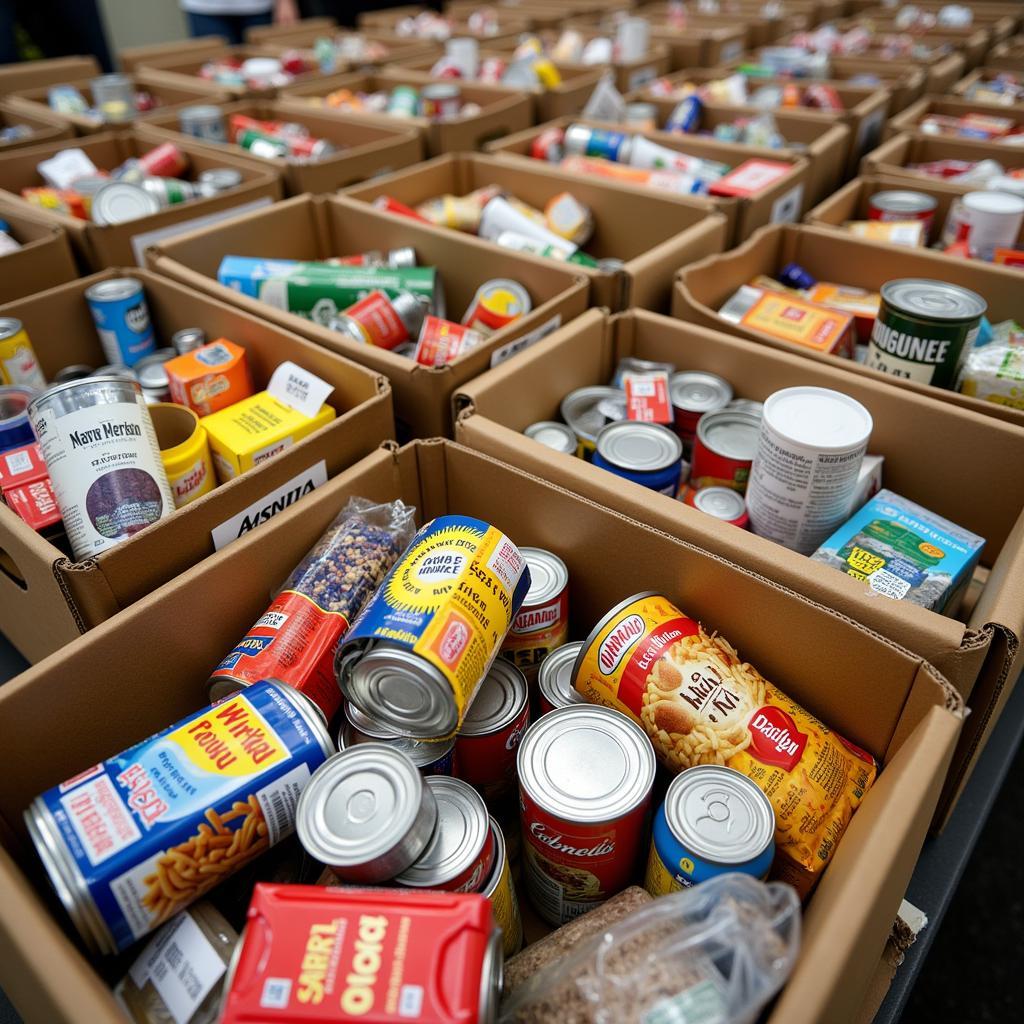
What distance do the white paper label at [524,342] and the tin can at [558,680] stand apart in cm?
48

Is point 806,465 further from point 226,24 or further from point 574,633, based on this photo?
point 226,24

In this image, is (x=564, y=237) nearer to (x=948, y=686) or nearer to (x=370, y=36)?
(x=948, y=686)

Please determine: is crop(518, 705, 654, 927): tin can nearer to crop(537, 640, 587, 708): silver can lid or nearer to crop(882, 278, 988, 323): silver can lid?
crop(537, 640, 587, 708): silver can lid

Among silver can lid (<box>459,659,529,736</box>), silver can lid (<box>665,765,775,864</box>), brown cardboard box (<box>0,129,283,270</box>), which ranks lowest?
silver can lid (<box>459,659,529,736</box>)

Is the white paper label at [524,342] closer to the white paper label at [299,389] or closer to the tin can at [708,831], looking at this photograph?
the white paper label at [299,389]

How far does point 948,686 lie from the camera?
0.73 m

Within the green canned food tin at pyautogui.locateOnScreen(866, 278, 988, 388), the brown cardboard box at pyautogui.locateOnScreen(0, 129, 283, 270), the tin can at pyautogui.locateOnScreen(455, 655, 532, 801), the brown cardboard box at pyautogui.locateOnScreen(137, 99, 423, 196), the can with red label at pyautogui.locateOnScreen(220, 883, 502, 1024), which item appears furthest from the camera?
the brown cardboard box at pyautogui.locateOnScreen(137, 99, 423, 196)

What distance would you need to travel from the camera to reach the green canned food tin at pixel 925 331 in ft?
3.70

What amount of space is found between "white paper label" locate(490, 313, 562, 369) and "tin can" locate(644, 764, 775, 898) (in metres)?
0.69

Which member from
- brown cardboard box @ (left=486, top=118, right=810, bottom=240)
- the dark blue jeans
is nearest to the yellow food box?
brown cardboard box @ (left=486, top=118, right=810, bottom=240)

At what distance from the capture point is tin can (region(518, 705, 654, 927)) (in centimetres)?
74

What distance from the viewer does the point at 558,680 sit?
3.05 feet

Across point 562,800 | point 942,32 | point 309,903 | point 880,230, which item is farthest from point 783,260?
point 942,32

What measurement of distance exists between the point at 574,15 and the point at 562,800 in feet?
12.4
